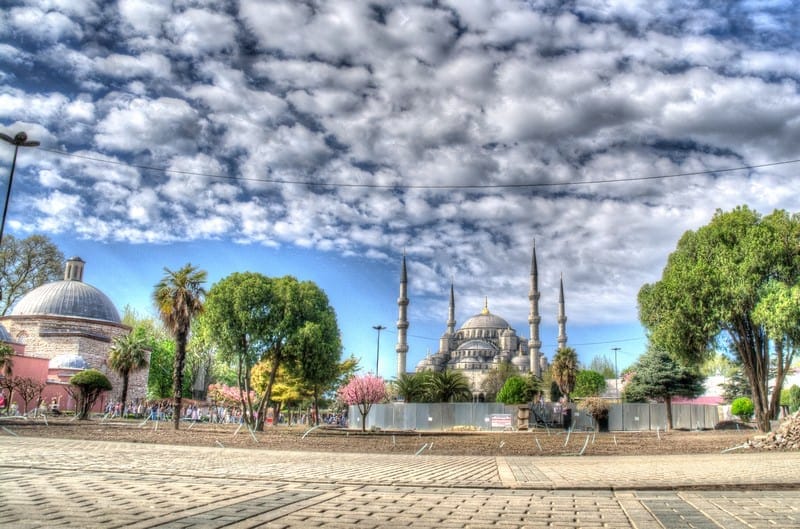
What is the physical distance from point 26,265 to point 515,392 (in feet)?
147

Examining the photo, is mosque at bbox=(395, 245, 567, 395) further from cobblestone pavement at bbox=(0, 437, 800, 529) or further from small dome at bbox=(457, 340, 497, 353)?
cobblestone pavement at bbox=(0, 437, 800, 529)

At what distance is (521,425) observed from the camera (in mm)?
36812

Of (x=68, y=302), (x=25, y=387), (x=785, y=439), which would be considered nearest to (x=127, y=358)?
(x=25, y=387)

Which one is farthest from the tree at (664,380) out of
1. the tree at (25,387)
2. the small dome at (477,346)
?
the small dome at (477,346)

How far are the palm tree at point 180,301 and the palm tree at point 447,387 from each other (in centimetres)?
2297

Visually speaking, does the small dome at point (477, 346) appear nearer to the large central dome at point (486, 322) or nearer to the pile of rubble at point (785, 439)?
the large central dome at point (486, 322)

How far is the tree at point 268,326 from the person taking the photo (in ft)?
Answer: 86.9

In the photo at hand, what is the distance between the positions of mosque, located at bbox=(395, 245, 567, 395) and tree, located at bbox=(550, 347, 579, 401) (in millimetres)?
28988

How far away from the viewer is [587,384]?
61812 mm

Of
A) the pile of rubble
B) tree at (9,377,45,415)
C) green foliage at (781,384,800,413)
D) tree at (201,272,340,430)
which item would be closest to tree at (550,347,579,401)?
green foliage at (781,384,800,413)

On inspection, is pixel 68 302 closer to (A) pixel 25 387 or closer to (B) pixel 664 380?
(A) pixel 25 387

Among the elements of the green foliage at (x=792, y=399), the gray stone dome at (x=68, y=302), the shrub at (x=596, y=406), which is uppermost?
Answer: the gray stone dome at (x=68, y=302)

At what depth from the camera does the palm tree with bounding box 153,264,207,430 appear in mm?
29109

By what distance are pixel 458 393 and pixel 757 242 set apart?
28260mm
